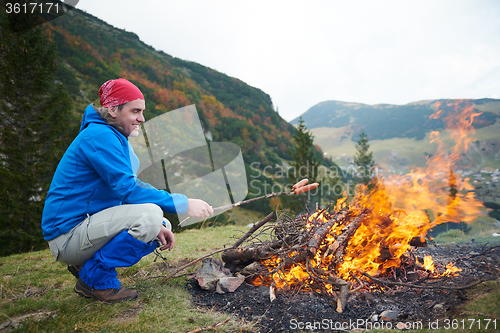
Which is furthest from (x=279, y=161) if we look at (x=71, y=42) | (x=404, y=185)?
(x=404, y=185)

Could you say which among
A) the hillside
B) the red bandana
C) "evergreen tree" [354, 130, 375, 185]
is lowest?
"evergreen tree" [354, 130, 375, 185]

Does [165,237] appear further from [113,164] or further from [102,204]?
[113,164]

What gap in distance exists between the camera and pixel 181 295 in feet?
8.05

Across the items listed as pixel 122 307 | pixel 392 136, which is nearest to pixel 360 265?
pixel 122 307

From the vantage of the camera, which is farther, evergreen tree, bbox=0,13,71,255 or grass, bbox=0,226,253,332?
evergreen tree, bbox=0,13,71,255

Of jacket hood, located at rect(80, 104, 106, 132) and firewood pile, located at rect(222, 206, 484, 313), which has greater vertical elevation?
jacket hood, located at rect(80, 104, 106, 132)

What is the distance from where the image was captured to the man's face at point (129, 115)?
7.22ft

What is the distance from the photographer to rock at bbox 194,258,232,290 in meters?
2.61

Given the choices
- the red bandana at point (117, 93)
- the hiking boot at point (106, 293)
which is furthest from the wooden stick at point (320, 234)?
the red bandana at point (117, 93)

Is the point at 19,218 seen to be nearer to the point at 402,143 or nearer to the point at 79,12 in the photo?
the point at 79,12

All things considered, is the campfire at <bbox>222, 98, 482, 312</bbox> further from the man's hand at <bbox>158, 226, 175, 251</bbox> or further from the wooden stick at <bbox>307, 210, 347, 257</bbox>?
the man's hand at <bbox>158, 226, 175, 251</bbox>

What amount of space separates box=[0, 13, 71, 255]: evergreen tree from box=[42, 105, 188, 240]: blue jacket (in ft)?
24.9

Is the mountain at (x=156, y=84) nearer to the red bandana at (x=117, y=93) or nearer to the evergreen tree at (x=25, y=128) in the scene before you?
the evergreen tree at (x=25, y=128)

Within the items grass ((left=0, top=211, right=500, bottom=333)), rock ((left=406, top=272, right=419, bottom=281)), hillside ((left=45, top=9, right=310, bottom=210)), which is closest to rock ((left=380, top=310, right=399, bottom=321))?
grass ((left=0, top=211, right=500, bottom=333))
